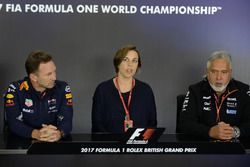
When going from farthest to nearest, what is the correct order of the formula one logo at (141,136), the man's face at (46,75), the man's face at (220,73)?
the man's face at (220,73) → the man's face at (46,75) → the formula one logo at (141,136)

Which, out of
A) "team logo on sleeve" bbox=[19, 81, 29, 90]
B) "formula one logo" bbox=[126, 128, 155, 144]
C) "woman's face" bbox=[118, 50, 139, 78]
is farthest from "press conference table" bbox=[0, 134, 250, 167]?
"woman's face" bbox=[118, 50, 139, 78]

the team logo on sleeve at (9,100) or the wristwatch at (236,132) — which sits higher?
the team logo on sleeve at (9,100)

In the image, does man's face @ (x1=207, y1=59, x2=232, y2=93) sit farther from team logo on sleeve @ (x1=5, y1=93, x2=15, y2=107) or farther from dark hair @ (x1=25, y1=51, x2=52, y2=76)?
team logo on sleeve @ (x1=5, y1=93, x2=15, y2=107)

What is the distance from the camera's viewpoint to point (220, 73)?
3197mm

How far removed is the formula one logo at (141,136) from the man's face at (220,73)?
1027 millimetres

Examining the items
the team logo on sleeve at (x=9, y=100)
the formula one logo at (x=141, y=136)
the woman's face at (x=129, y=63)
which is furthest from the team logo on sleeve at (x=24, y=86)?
the formula one logo at (x=141, y=136)

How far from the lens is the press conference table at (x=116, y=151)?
238 centimetres

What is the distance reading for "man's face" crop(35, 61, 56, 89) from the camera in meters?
2.96

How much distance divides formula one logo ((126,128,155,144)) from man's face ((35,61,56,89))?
2.86 feet

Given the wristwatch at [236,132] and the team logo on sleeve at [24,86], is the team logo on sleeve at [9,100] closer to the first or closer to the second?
the team logo on sleeve at [24,86]

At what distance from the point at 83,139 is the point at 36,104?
0.62 metres

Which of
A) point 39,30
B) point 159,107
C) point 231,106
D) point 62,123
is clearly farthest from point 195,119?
point 39,30

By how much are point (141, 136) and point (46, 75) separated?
922 mm

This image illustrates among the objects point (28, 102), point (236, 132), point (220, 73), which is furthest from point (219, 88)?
point (28, 102)
